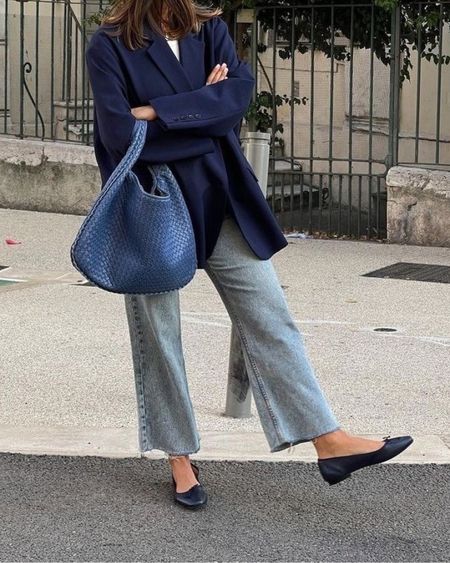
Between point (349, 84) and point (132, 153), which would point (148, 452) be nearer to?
point (132, 153)

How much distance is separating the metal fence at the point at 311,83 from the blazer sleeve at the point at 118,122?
587 cm

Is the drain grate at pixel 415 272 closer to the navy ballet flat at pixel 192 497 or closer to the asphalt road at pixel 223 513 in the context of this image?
the asphalt road at pixel 223 513

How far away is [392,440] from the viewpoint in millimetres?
3928

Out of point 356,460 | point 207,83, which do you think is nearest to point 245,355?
point 356,460

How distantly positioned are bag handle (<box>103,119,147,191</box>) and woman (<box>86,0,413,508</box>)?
23mm

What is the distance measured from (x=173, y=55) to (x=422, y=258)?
5492 millimetres

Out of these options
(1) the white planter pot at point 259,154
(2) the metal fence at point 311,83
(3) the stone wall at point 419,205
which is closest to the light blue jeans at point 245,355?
(1) the white planter pot at point 259,154

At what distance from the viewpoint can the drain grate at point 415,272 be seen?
27.3 feet

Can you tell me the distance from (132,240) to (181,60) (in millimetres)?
588

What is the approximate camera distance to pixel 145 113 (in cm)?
384

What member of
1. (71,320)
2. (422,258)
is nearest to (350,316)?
(71,320)

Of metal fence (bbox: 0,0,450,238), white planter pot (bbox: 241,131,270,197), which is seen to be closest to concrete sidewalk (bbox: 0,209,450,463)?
white planter pot (bbox: 241,131,270,197)

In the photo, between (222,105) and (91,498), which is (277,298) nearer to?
(222,105)

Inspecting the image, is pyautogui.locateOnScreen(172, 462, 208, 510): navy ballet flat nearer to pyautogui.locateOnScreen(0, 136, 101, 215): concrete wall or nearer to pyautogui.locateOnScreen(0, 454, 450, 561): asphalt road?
pyautogui.locateOnScreen(0, 454, 450, 561): asphalt road
